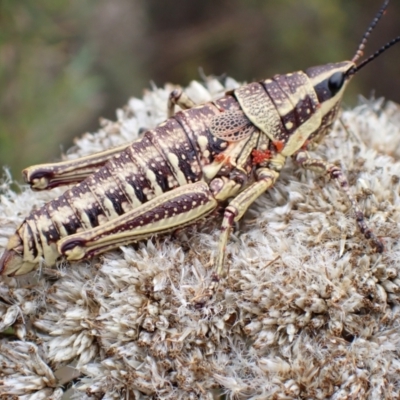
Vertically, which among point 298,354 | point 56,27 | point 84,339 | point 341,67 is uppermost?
point 56,27

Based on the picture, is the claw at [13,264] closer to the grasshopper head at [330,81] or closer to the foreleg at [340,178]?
the foreleg at [340,178]

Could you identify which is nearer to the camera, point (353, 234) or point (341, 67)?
point (353, 234)

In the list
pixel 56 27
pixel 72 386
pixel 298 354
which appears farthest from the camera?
pixel 56 27

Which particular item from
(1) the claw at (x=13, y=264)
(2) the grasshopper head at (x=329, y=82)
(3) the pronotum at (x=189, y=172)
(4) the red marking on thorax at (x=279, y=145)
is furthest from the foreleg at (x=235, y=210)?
(1) the claw at (x=13, y=264)

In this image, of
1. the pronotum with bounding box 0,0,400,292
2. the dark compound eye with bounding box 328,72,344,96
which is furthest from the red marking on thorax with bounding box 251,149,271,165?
the dark compound eye with bounding box 328,72,344,96

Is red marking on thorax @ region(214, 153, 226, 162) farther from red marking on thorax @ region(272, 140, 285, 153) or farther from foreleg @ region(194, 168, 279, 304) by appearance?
red marking on thorax @ region(272, 140, 285, 153)

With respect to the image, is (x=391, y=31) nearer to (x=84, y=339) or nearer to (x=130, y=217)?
(x=130, y=217)

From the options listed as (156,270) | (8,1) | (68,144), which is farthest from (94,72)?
(156,270)
